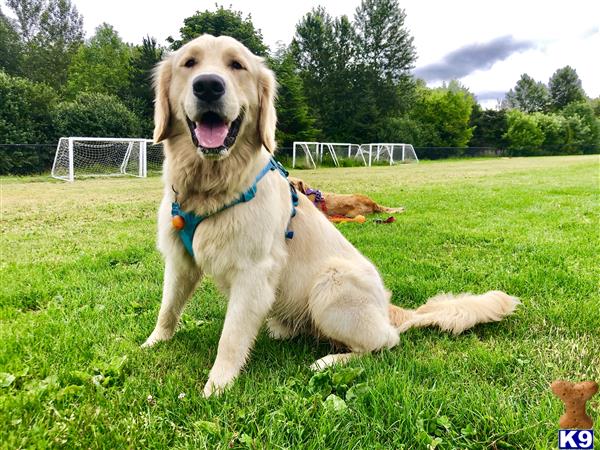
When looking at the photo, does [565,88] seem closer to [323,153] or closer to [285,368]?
[323,153]

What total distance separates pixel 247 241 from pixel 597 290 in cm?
285

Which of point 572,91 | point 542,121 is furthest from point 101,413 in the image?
point 572,91

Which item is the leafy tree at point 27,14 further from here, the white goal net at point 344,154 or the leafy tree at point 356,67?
the white goal net at point 344,154

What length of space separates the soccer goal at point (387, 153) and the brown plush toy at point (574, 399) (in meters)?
32.6

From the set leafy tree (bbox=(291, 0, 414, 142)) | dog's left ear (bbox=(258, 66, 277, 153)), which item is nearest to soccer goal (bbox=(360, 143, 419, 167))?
leafy tree (bbox=(291, 0, 414, 142))

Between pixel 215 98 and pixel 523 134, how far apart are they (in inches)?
2369

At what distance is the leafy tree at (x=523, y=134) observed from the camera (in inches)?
2099

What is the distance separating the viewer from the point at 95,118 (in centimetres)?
2341

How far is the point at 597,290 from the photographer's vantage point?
321cm

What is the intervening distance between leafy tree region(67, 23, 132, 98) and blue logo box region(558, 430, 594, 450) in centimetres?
3582

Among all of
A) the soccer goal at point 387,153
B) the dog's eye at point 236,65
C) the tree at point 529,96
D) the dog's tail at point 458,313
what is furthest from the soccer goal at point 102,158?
the tree at point 529,96

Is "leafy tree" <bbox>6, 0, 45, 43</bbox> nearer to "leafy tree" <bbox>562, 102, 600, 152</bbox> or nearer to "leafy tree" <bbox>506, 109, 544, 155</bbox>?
"leafy tree" <bbox>506, 109, 544, 155</bbox>

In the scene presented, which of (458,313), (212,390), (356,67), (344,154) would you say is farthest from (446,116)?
(212,390)

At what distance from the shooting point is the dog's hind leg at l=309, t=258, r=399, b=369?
91.4 inches
